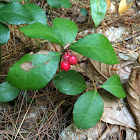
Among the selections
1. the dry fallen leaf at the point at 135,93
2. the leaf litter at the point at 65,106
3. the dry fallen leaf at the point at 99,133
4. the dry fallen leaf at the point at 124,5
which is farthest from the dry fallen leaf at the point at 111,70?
the dry fallen leaf at the point at 124,5

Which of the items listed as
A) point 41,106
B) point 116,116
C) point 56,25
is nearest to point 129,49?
point 116,116

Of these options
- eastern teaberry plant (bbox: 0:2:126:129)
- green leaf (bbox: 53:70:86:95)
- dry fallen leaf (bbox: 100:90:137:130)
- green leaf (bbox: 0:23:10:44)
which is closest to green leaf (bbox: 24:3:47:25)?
eastern teaberry plant (bbox: 0:2:126:129)

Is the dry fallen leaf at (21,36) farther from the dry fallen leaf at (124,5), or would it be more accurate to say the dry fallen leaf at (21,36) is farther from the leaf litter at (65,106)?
the dry fallen leaf at (124,5)

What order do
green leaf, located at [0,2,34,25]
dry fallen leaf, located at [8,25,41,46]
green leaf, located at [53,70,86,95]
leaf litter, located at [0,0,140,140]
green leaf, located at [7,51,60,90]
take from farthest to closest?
dry fallen leaf, located at [8,25,41,46] → leaf litter, located at [0,0,140,140] → green leaf, located at [53,70,86,95] → green leaf, located at [0,2,34,25] → green leaf, located at [7,51,60,90]

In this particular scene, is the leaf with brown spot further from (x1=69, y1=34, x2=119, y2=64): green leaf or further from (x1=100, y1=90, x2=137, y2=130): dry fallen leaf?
(x1=100, y1=90, x2=137, y2=130): dry fallen leaf

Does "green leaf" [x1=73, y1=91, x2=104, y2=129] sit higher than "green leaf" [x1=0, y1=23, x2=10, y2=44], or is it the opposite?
"green leaf" [x1=0, y1=23, x2=10, y2=44]

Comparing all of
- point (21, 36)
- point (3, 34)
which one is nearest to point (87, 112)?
point (3, 34)

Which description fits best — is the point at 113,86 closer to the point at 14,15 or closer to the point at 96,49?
the point at 96,49

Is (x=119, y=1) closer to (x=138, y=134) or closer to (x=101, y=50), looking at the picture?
(x=101, y=50)
